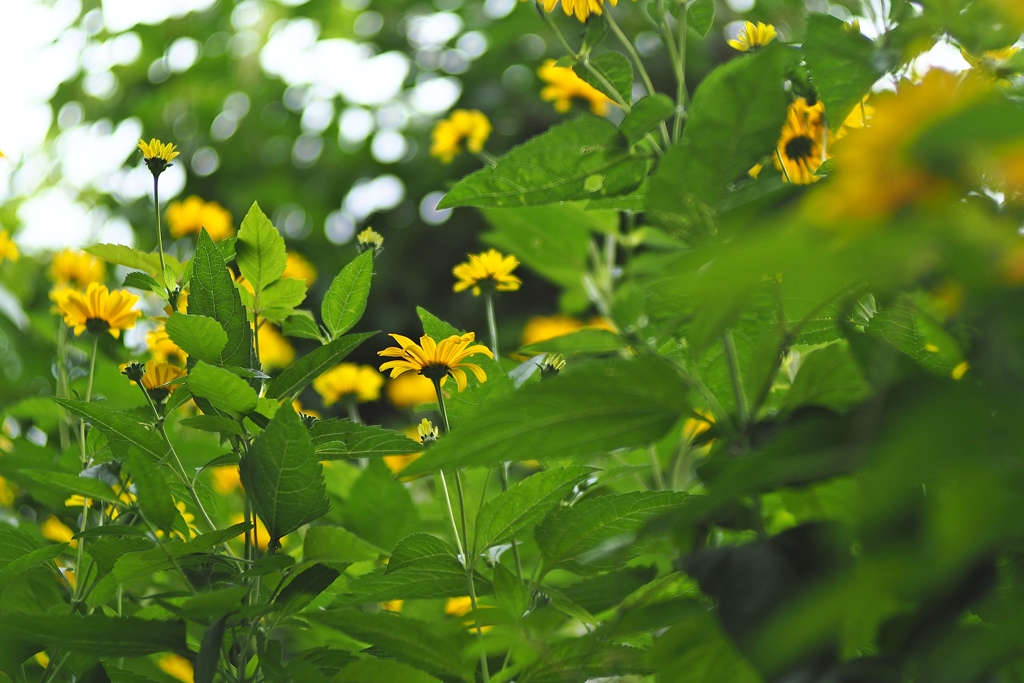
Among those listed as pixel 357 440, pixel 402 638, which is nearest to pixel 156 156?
pixel 357 440

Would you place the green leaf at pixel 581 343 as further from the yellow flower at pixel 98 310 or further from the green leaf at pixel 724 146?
the yellow flower at pixel 98 310

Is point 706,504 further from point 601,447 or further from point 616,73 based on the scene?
point 616,73

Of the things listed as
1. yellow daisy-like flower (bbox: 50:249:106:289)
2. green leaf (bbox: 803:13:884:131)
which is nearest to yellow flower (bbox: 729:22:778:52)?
green leaf (bbox: 803:13:884:131)

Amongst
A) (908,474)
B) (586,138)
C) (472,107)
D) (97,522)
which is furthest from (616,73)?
(472,107)

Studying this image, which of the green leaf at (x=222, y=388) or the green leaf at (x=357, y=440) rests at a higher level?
the green leaf at (x=222, y=388)

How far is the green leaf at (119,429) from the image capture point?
48 cm

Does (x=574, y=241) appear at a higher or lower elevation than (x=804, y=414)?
lower

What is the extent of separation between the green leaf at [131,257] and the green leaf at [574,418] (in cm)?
34

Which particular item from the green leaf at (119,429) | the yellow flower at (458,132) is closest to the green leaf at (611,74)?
the green leaf at (119,429)

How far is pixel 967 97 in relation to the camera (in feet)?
0.79

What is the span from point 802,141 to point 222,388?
485mm

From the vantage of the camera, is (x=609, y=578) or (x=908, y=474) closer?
(x=908, y=474)

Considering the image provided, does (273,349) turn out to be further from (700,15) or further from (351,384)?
(700,15)

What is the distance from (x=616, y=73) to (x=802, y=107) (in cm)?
16
